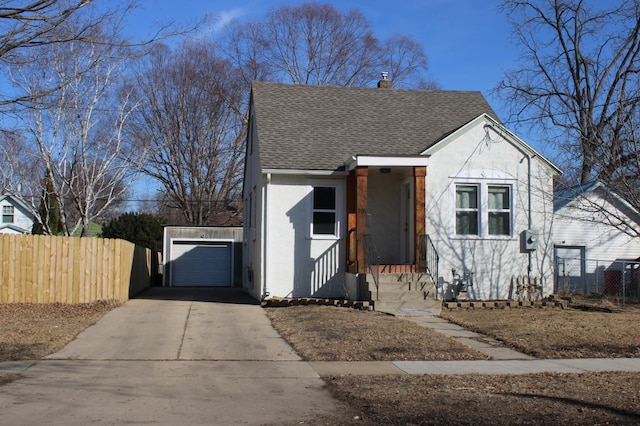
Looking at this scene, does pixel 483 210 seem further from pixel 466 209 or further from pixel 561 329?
pixel 561 329

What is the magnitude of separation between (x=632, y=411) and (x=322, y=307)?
9.55 meters

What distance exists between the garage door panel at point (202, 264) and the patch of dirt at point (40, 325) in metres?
12.7

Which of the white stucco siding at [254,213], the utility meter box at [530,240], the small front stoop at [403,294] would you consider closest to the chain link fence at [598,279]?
the utility meter box at [530,240]

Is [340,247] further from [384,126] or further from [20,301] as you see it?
[20,301]

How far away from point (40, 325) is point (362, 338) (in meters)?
6.35

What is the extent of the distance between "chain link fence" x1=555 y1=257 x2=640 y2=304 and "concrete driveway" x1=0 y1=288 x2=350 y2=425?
13396mm

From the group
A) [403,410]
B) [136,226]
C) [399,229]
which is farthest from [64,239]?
[136,226]

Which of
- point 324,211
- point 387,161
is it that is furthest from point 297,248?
point 387,161

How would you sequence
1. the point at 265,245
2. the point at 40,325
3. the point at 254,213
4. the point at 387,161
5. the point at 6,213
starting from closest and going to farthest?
the point at 40,325
the point at 387,161
the point at 265,245
the point at 254,213
the point at 6,213

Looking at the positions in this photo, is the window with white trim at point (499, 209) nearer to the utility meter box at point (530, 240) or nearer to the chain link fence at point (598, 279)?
the utility meter box at point (530, 240)

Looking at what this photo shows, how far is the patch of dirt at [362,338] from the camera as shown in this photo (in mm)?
10078

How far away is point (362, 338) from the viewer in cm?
1120

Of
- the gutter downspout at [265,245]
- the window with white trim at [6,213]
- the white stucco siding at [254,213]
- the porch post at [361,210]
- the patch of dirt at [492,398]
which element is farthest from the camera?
the window with white trim at [6,213]

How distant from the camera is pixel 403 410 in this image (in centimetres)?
671
